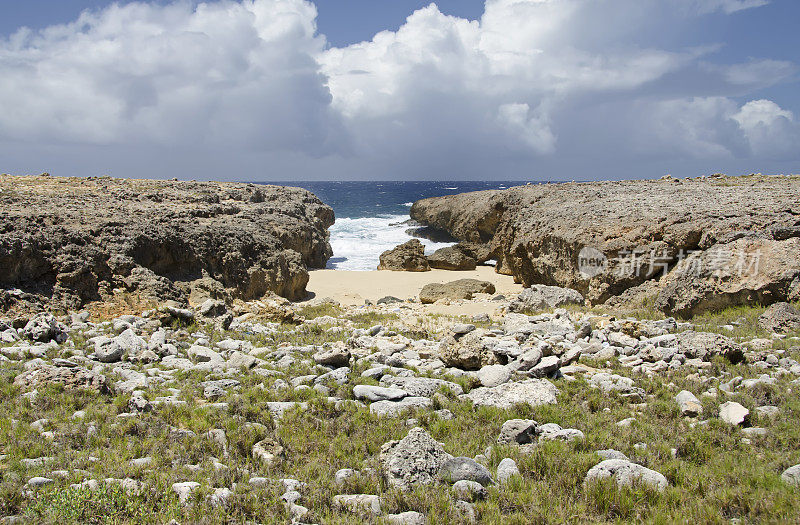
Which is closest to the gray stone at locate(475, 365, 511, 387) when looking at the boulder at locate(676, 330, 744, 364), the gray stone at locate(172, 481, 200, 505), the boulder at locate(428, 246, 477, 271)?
A: the boulder at locate(676, 330, 744, 364)

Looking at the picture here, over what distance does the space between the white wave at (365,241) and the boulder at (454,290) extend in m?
13.9

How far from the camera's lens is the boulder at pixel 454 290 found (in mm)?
19198

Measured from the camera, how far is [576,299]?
14906 mm

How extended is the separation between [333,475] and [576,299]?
1222cm

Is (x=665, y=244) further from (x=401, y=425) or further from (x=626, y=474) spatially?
(x=401, y=425)

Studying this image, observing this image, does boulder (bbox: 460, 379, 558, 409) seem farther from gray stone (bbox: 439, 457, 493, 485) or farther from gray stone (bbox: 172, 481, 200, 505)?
gray stone (bbox: 172, 481, 200, 505)

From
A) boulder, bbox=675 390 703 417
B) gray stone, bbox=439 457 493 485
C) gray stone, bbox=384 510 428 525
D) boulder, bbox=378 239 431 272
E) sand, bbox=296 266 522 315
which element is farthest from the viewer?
boulder, bbox=378 239 431 272

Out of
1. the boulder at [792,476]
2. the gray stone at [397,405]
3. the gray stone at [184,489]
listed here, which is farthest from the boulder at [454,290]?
the gray stone at [184,489]

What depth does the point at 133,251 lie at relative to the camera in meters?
12.7

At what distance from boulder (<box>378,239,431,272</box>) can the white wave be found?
Result: 323cm

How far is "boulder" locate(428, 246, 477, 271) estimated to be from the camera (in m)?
31.0

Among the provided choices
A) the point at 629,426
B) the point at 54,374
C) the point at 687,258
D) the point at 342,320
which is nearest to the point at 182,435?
the point at 54,374

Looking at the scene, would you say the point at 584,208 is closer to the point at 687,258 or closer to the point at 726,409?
the point at 687,258

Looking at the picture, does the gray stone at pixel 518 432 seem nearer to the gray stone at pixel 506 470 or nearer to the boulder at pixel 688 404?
the gray stone at pixel 506 470
